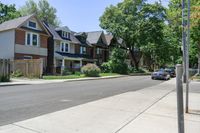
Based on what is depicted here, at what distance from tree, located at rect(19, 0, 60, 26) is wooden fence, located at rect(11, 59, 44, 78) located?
45756 mm

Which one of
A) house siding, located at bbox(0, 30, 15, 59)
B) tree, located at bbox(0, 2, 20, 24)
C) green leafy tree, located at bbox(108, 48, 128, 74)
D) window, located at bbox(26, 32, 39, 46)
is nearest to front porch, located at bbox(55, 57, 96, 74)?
green leafy tree, located at bbox(108, 48, 128, 74)

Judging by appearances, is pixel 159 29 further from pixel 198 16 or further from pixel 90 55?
A: pixel 198 16

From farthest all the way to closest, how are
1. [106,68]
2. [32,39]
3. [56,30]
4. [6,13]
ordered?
[6,13] → [106,68] → [56,30] → [32,39]

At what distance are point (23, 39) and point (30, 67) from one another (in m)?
7.50

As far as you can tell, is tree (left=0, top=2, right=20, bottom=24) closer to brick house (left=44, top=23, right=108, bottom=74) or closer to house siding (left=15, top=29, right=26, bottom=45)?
brick house (left=44, top=23, right=108, bottom=74)

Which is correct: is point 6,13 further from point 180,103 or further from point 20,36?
point 180,103

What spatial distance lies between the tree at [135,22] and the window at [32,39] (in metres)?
21.4

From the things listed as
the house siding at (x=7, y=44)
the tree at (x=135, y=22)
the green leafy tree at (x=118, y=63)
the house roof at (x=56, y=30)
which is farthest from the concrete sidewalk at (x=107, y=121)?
the tree at (x=135, y=22)

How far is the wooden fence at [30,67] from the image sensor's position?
91.1 ft

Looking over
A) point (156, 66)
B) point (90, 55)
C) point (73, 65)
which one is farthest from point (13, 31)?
point (156, 66)

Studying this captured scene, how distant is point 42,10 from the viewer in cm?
7725

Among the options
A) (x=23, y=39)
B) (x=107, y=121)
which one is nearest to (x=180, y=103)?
(x=107, y=121)

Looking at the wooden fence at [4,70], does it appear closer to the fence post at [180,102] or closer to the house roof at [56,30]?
the house roof at [56,30]

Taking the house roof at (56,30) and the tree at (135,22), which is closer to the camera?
the house roof at (56,30)
